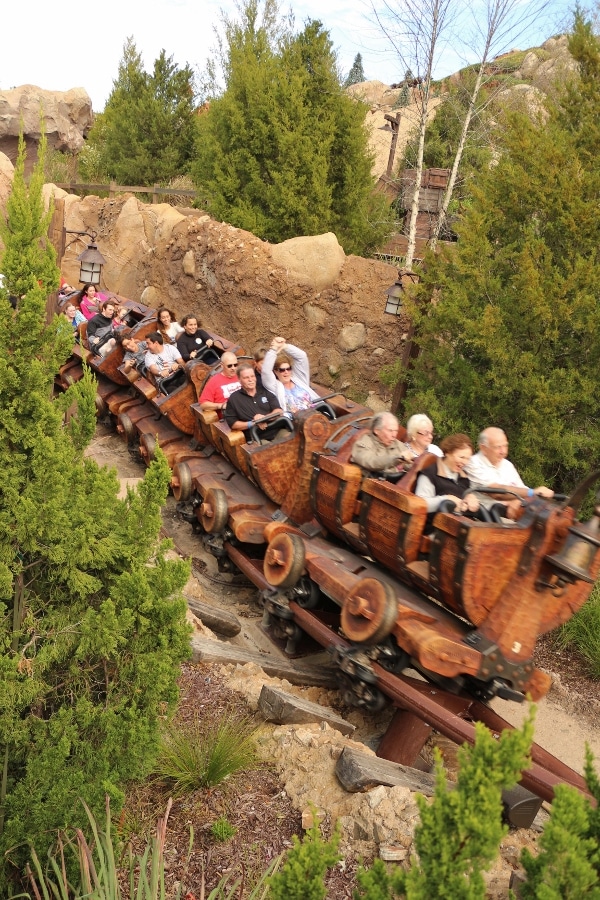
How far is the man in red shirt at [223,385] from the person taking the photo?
7484 millimetres

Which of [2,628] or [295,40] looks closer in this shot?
[2,628]

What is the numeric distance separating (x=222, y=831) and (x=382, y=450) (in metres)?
2.76

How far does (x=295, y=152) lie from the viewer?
558 inches

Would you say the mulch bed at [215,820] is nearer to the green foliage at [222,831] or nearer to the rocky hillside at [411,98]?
the green foliage at [222,831]

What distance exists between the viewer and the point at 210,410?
736 centimetres

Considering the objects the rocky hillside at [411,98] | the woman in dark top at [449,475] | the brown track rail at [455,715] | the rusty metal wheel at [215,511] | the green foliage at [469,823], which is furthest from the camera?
the rocky hillside at [411,98]

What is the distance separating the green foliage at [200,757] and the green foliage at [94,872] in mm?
581

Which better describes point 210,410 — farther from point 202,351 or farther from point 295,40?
point 295,40

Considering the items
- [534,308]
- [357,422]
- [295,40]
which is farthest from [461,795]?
[295,40]

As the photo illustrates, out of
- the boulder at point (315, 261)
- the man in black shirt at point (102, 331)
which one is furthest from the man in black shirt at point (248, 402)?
the boulder at point (315, 261)

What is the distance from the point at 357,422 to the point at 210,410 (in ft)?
6.36

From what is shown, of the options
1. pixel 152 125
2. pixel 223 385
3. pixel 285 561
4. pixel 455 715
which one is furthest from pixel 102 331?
pixel 152 125

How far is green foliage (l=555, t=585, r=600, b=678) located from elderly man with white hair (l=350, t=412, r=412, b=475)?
2.72 meters

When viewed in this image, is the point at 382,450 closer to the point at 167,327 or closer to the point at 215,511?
the point at 215,511
